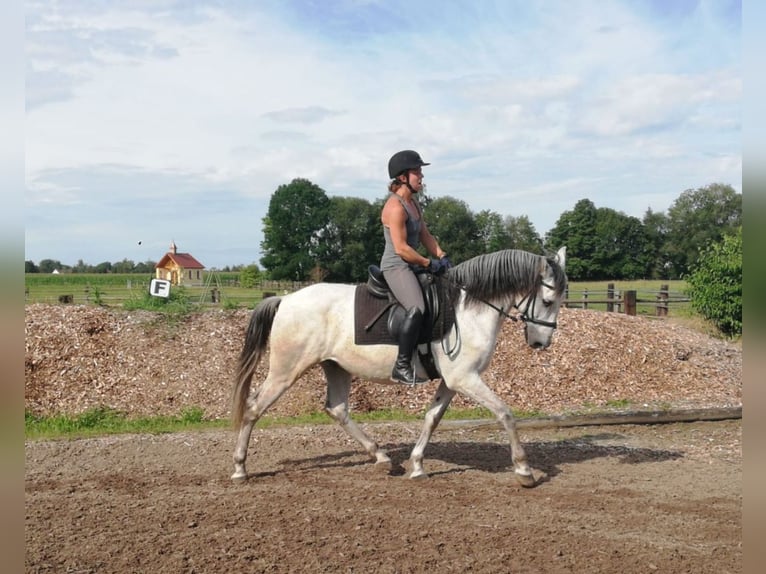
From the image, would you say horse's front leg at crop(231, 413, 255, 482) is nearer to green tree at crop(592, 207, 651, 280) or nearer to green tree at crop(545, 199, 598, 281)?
green tree at crop(545, 199, 598, 281)

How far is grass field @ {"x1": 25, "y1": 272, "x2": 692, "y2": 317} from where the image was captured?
17.8 meters

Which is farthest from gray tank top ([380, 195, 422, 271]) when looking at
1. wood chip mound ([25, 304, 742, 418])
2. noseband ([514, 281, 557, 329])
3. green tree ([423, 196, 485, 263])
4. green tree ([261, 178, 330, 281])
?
green tree ([261, 178, 330, 281])

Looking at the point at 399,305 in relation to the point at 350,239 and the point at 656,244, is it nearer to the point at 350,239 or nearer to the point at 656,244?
the point at 350,239

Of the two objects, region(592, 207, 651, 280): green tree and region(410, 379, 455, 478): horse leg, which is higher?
region(592, 207, 651, 280): green tree

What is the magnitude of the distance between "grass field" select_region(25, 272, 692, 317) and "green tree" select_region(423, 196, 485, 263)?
301 inches

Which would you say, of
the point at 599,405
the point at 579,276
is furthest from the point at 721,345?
the point at 579,276

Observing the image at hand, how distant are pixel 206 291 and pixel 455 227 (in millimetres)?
33069

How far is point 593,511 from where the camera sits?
19.0 ft

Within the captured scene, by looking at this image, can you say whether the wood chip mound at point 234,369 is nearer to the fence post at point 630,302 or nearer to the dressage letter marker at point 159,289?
the dressage letter marker at point 159,289

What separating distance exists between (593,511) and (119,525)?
12.8 ft

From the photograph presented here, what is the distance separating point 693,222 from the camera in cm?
6425

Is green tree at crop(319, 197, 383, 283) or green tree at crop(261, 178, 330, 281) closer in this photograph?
green tree at crop(319, 197, 383, 283)

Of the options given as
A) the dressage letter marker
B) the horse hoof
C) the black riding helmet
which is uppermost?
the black riding helmet

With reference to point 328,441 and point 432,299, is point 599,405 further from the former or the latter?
point 432,299
